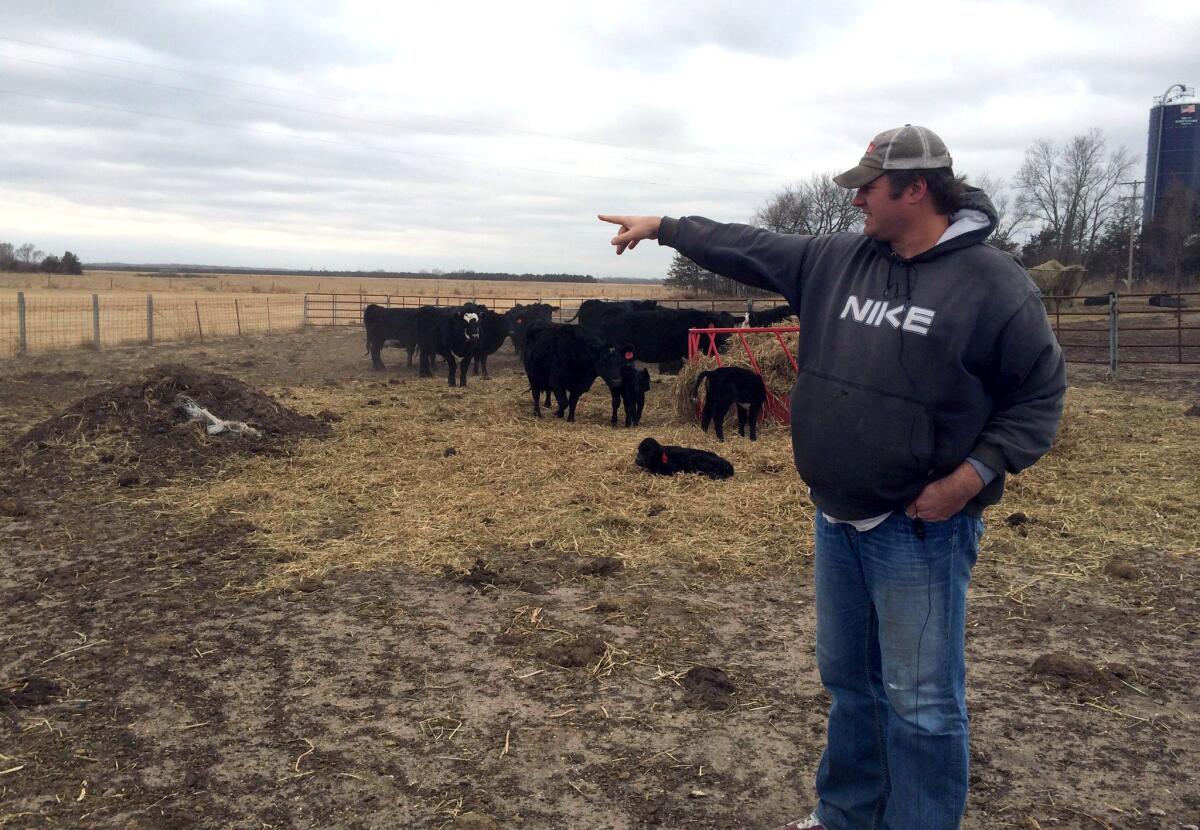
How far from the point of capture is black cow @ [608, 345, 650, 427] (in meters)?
11.9

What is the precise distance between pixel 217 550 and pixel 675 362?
42.7 feet

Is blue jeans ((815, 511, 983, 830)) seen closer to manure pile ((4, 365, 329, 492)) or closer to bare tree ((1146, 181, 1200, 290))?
manure pile ((4, 365, 329, 492))

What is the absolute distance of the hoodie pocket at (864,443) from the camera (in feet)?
8.06

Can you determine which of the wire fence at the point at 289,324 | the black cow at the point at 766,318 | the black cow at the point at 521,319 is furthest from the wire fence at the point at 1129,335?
the black cow at the point at 521,319

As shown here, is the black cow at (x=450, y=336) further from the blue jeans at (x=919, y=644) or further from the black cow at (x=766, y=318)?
the blue jeans at (x=919, y=644)

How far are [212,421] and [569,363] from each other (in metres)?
4.68

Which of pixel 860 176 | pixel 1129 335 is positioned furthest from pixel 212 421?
pixel 1129 335

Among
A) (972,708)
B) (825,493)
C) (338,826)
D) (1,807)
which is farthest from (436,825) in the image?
(972,708)

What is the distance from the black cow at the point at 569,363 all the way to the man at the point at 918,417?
366 inches

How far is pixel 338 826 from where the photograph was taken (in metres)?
3.19

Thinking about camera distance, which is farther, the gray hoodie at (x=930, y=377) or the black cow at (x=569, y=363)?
the black cow at (x=569, y=363)

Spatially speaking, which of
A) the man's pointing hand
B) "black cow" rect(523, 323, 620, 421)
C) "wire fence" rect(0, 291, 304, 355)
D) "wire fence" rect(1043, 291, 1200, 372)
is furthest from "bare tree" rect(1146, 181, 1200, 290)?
the man's pointing hand

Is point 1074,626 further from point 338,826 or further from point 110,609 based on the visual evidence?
point 110,609

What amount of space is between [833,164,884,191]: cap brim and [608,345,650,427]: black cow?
9151mm
